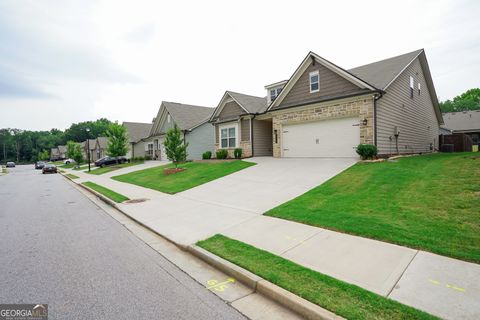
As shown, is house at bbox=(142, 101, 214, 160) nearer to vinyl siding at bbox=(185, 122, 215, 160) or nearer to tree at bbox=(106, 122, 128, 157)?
vinyl siding at bbox=(185, 122, 215, 160)

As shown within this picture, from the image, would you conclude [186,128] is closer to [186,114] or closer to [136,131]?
[186,114]

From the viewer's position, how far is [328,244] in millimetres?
4805

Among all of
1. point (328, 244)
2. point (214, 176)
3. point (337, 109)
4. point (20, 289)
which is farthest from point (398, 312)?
point (337, 109)

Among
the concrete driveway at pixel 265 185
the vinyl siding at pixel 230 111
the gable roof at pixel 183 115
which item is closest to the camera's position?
the concrete driveway at pixel 265 185

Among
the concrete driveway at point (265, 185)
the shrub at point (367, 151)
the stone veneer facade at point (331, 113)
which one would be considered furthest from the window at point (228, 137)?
the shrub at point (367, 151)

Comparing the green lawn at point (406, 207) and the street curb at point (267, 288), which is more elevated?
the green lawn at point (406, 207)

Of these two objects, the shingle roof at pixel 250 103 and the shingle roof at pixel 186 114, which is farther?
the shingle roof at pixel 186 114

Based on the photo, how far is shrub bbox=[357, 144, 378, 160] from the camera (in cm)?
1238

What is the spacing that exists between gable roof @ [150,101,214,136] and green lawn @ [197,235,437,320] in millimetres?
23585

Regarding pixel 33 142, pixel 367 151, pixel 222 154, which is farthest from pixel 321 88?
pixel 33 142

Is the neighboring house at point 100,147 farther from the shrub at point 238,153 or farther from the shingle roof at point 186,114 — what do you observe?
the shrub at point 238,153

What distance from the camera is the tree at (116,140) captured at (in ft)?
93.0

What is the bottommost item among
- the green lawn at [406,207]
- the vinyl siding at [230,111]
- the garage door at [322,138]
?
the green lawn at [406,207]

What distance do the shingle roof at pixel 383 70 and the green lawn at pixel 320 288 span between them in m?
12.6
